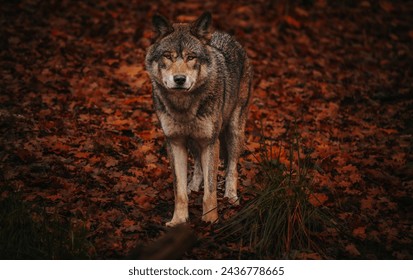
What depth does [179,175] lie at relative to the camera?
18.1 feet

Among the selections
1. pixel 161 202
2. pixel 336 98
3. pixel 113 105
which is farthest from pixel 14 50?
pixel 336 98

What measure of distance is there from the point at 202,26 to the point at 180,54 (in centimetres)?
58

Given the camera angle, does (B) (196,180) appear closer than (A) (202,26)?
No

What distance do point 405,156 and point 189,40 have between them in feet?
13.7

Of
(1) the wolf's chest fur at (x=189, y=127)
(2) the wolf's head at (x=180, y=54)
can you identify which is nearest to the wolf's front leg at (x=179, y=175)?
(1) the wolf's chest fur at (x=189, y=127)

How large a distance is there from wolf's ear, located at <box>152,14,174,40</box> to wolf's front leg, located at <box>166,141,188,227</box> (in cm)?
132

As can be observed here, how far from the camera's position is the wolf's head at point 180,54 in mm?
4969

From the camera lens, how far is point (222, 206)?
5.92 m

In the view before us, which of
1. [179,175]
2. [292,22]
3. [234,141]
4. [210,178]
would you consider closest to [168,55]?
[179,175]

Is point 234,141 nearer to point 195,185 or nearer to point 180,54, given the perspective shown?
point 195,185

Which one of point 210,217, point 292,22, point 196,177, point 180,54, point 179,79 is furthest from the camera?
point 292,22

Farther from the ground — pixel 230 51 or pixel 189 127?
pixel 230 51

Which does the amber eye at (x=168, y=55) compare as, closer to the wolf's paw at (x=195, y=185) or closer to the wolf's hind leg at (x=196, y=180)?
the wolf's hind leg at (x=196, y=180)

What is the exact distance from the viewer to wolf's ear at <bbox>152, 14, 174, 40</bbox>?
5.35m
